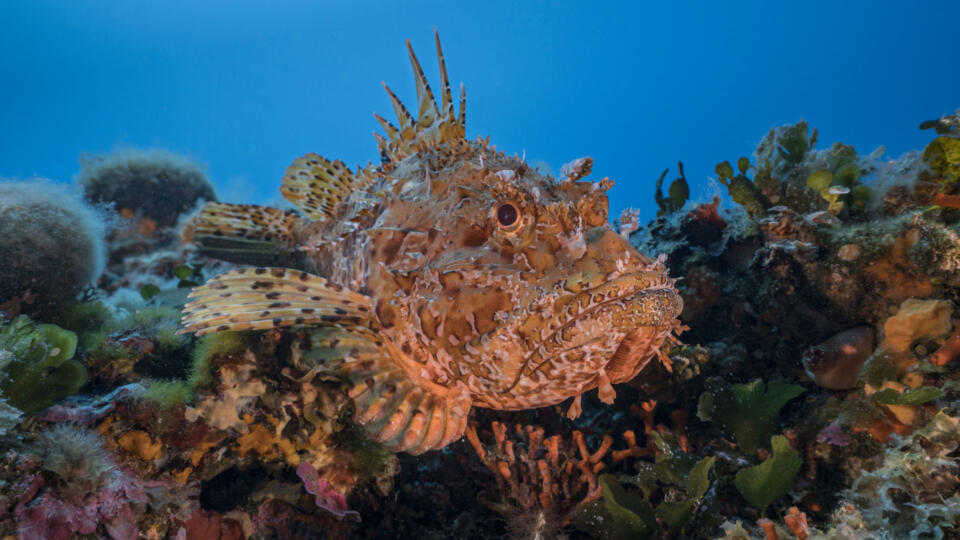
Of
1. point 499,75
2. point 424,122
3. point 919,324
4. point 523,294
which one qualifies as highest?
point 499,75

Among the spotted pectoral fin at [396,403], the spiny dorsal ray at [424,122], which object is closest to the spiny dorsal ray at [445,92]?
the spiny dorsal ray at [424,122]

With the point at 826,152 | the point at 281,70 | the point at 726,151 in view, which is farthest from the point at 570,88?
the point at 826,152

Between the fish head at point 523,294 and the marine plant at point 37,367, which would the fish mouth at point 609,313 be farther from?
the marine plant at point 37,367

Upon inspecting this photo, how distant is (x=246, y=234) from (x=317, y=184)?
3.43 ft

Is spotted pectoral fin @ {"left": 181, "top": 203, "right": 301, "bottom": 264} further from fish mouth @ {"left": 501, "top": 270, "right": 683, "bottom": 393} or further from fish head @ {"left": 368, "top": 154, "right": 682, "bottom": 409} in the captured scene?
fish mouth @ {"left": 501, "top": 270, "right": 683, "bottom": 393}

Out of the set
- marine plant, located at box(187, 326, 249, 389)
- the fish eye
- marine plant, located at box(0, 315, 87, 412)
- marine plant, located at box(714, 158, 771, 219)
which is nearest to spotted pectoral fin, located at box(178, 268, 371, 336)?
marine plant, located at box(187, 326, 249, 389)

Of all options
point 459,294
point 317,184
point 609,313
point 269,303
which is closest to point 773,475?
point 609,313

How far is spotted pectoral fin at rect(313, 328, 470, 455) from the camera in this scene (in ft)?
9.80

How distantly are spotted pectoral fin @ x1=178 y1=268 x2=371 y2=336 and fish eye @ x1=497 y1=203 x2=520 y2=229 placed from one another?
3.93 ft

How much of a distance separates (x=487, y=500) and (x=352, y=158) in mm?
169256

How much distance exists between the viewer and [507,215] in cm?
256

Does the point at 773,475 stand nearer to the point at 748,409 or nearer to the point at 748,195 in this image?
the point at 748,409

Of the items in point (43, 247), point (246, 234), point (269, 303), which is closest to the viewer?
point (269, 303)

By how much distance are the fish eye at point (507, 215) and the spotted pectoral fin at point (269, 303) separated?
120cm
